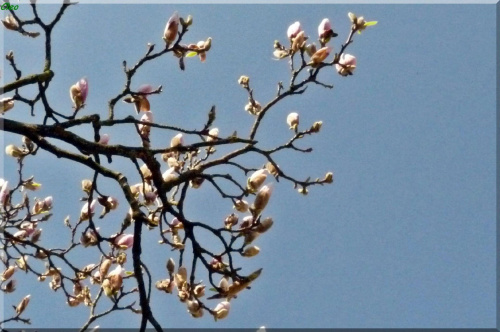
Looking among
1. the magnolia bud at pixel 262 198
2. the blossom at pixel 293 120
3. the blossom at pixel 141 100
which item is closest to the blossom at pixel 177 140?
the blossom at pixel 141 100

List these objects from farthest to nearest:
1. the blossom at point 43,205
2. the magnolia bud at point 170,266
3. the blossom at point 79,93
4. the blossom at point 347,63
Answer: the blossom at point 43,205, the blossom at point 347,63, the magnolia bud at point 170,266, the blossom at point 79,93

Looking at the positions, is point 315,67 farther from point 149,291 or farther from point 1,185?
point 1,185

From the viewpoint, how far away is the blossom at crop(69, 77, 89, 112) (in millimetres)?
2992

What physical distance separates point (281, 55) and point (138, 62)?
1.11 meters

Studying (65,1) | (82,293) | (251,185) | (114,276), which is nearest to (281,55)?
(251,185)

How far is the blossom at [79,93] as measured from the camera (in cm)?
299

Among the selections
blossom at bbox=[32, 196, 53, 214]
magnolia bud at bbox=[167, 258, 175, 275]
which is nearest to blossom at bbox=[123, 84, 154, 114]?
magnolia bud at bbox=[167, 258, 175, 275]

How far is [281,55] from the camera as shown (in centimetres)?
368

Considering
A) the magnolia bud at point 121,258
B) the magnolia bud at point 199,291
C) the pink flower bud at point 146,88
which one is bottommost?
the magnolia bud at point 199,291

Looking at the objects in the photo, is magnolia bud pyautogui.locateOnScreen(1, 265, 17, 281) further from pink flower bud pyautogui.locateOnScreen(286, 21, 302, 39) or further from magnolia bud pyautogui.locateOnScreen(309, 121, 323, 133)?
pink flower bud pyautogui.locateOnScreen(286, 21, 302, 39)

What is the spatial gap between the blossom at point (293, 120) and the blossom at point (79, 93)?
1306mm

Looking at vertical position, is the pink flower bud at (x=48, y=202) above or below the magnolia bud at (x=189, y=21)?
below

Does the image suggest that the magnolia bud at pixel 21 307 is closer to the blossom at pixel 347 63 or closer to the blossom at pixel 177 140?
the blossom at pixel 177 140

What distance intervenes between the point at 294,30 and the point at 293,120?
58 centimetres
